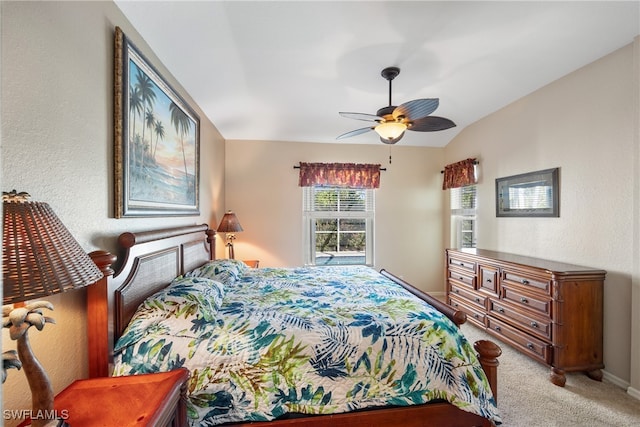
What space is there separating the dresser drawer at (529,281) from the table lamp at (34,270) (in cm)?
304

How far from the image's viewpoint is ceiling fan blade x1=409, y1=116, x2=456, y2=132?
2328 mm

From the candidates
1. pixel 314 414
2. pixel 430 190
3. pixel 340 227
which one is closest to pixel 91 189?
pixel 314 414

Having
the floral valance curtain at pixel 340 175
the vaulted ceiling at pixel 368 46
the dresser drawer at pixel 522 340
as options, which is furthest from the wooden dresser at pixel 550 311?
the floral valance curtain at pixel 340 175

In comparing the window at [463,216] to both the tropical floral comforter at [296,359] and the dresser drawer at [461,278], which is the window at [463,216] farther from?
the tropical floral comforter at [296,359]

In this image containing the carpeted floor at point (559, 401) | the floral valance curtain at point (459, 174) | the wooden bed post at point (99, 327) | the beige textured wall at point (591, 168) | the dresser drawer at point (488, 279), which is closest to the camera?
the wooden bed post at point (99, 327)

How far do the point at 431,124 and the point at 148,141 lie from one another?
2.31 meters

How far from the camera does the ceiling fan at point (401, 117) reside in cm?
203

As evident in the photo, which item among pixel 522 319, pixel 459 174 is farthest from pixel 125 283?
pixel 459 174

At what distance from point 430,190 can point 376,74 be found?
2494 mm

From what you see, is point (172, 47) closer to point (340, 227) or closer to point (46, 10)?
point (46, 10)

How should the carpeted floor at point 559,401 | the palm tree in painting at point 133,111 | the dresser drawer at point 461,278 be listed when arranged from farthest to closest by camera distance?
the dresser drawer at point 461,278 → the carpeted floor at point 559,401 → the palm tree in painting at point 133,111

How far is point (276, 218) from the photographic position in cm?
414

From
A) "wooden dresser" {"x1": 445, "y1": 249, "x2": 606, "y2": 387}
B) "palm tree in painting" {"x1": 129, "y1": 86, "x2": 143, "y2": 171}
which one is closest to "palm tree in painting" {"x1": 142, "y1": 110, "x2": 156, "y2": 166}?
"palm tree in painting" {"x1": 129, "y1": 86, "x2": 143, "y2": 171}

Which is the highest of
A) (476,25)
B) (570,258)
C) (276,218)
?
(476,25)
